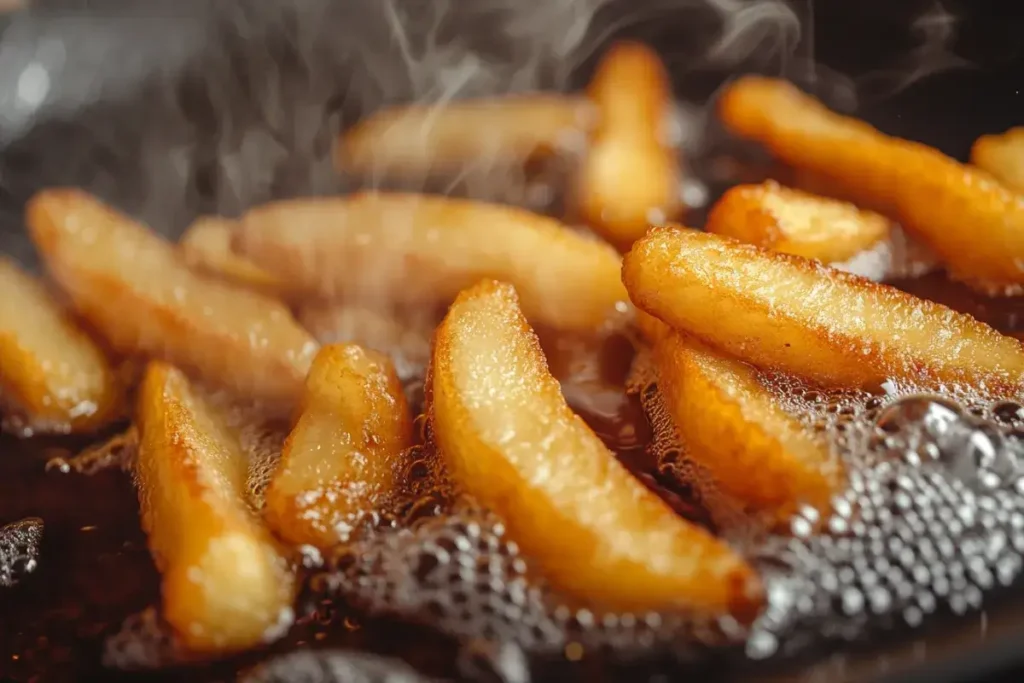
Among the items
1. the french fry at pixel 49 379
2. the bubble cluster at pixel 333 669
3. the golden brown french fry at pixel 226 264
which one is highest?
the golden brown french fry at pixel 226 264

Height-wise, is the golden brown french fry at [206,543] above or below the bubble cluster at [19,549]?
above

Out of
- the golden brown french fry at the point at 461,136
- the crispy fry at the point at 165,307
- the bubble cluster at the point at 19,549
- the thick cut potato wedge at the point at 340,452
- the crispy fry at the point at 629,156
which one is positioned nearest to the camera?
the thick cut potato wedge at the point at 340,452

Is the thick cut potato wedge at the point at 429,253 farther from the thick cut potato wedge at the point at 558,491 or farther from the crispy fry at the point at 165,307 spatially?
the thick cut potato wedge at the point at 558,491

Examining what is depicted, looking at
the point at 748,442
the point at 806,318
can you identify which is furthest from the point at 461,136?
the point at 748,442

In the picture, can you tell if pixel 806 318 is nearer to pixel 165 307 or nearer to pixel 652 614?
pixel 652 614

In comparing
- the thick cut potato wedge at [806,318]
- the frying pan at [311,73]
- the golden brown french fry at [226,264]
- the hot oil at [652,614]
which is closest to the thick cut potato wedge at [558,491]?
the hot oil at [652,614]

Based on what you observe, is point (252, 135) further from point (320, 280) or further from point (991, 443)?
point (991, 443)

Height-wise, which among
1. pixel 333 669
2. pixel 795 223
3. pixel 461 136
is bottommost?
pixel 333 669
